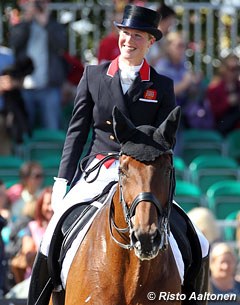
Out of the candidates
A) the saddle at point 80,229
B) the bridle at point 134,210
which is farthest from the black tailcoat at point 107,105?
the bridle at point 134,210

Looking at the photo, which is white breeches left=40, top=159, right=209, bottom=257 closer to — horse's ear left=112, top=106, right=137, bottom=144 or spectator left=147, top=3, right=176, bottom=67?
horse's ear left=112, top=106, right=137, bottom=144

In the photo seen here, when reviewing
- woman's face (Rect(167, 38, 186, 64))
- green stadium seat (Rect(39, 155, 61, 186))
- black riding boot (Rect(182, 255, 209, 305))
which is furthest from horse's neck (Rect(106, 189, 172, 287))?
woman's face (Rect(167, 38, 186, 64))

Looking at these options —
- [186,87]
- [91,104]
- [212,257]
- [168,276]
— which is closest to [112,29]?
[186,87]

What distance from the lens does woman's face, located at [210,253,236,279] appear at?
1001 cm

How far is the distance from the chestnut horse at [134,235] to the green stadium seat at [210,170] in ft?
23.2

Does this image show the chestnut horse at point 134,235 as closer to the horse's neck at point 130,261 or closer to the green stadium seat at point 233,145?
the horse's neck at point 130,261

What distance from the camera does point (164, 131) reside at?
6.18 metres

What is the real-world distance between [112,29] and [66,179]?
8.03 meters

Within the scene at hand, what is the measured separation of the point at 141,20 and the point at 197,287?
6.14 ft

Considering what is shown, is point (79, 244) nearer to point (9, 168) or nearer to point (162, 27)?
point (162, 27)

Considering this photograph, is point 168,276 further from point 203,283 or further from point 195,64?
point 195,64

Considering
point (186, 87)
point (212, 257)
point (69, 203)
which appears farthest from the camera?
point (186, 87)

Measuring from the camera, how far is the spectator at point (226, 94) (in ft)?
50.0

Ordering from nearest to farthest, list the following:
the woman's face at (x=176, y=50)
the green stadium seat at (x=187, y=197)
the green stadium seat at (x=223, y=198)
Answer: the green stadium seat at (x=187, y=197), the green stadium seat at (x=223, y=198), the woman's face at (x=176, y=50)
